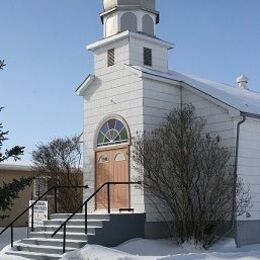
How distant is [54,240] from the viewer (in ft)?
50.9

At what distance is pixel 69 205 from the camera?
81.7ft

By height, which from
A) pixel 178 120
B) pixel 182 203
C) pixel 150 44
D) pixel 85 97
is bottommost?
pixel 182 203

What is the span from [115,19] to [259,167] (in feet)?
24.2

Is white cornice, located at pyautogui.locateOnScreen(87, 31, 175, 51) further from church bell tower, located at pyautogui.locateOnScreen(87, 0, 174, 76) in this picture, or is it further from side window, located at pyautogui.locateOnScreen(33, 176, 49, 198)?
side window, located at pyautogui.locateOnScreen(33, 176, 49, 198)

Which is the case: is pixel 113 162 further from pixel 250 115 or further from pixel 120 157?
pixel 250 115

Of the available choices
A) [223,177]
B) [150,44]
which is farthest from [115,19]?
[223,177]

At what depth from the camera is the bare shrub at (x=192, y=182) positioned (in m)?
16.1

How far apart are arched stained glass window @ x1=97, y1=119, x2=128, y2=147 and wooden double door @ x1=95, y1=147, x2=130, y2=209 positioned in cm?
31

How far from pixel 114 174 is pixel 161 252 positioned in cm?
374

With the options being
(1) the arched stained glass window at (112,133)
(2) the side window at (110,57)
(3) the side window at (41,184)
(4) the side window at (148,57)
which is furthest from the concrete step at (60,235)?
(3) the side window at (41,184)

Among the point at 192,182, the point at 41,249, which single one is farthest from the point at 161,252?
the point at 41,249

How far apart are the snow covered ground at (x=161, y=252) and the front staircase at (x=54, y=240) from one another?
0.78 metres

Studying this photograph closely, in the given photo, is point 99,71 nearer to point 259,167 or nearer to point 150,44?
point 150,44

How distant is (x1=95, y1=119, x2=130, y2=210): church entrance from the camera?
17.9 metres
